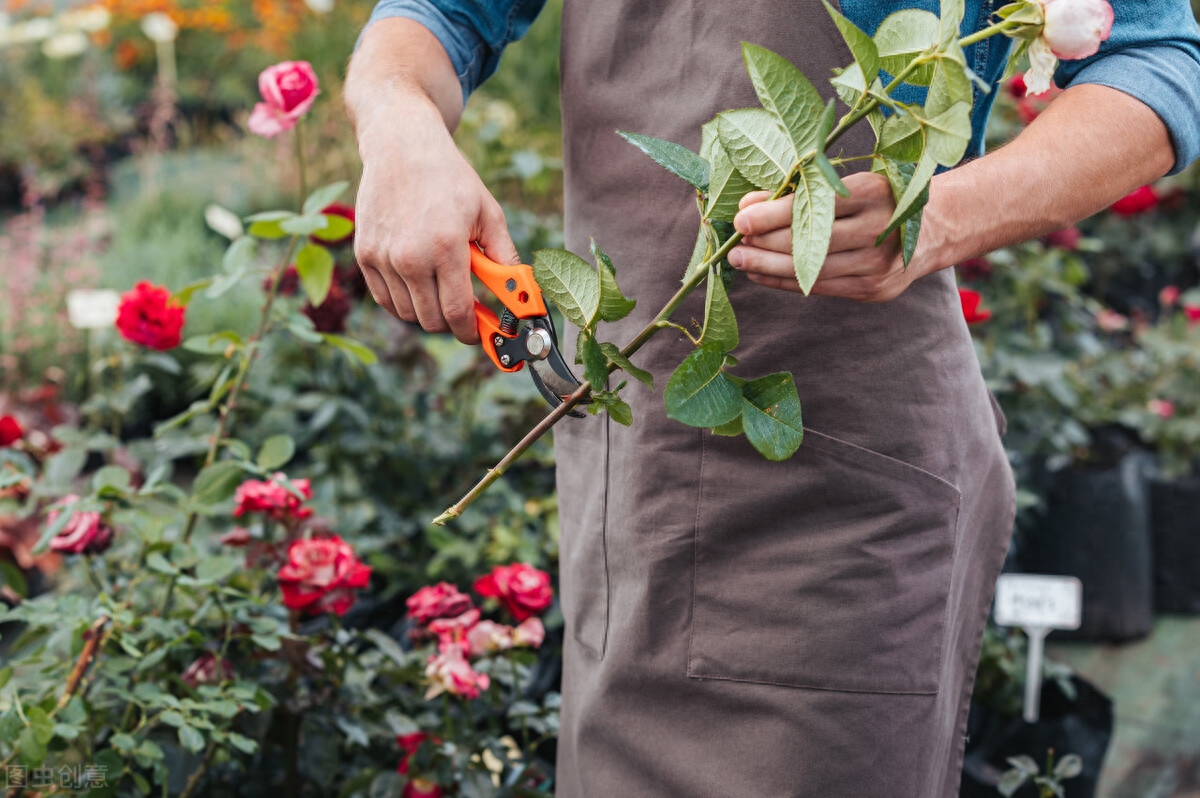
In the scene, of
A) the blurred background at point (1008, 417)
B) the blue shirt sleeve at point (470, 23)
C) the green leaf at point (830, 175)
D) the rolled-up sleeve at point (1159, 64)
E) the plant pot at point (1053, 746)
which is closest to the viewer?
the green leaf at point (830, 175)

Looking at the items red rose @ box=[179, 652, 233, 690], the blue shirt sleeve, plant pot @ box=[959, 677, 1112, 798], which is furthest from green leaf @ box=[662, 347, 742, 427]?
plant pot @ box=[959, 677, 1112, 798]

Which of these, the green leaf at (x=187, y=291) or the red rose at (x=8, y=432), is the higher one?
the green leaf at (x=187, y=291)

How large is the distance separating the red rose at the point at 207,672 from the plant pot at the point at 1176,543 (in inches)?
95.8

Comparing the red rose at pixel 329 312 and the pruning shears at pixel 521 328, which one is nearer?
the pruning shears at pixel 521 328

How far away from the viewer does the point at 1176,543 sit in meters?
2.62

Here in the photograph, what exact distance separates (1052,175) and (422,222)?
0.53 metres

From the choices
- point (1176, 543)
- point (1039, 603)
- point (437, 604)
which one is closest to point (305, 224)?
point (437, 604)

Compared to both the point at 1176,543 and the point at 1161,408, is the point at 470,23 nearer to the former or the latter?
the point at 1161,408

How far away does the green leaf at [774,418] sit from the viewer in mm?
750

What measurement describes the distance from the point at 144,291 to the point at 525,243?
0.98m

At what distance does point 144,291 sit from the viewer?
1451 mm

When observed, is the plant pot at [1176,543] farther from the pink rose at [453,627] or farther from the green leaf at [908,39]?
the green leaf at [908,39]

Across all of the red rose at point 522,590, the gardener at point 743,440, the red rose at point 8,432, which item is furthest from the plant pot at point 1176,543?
the red rose at point 8,432

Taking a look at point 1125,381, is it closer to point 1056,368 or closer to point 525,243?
point 1056,368
